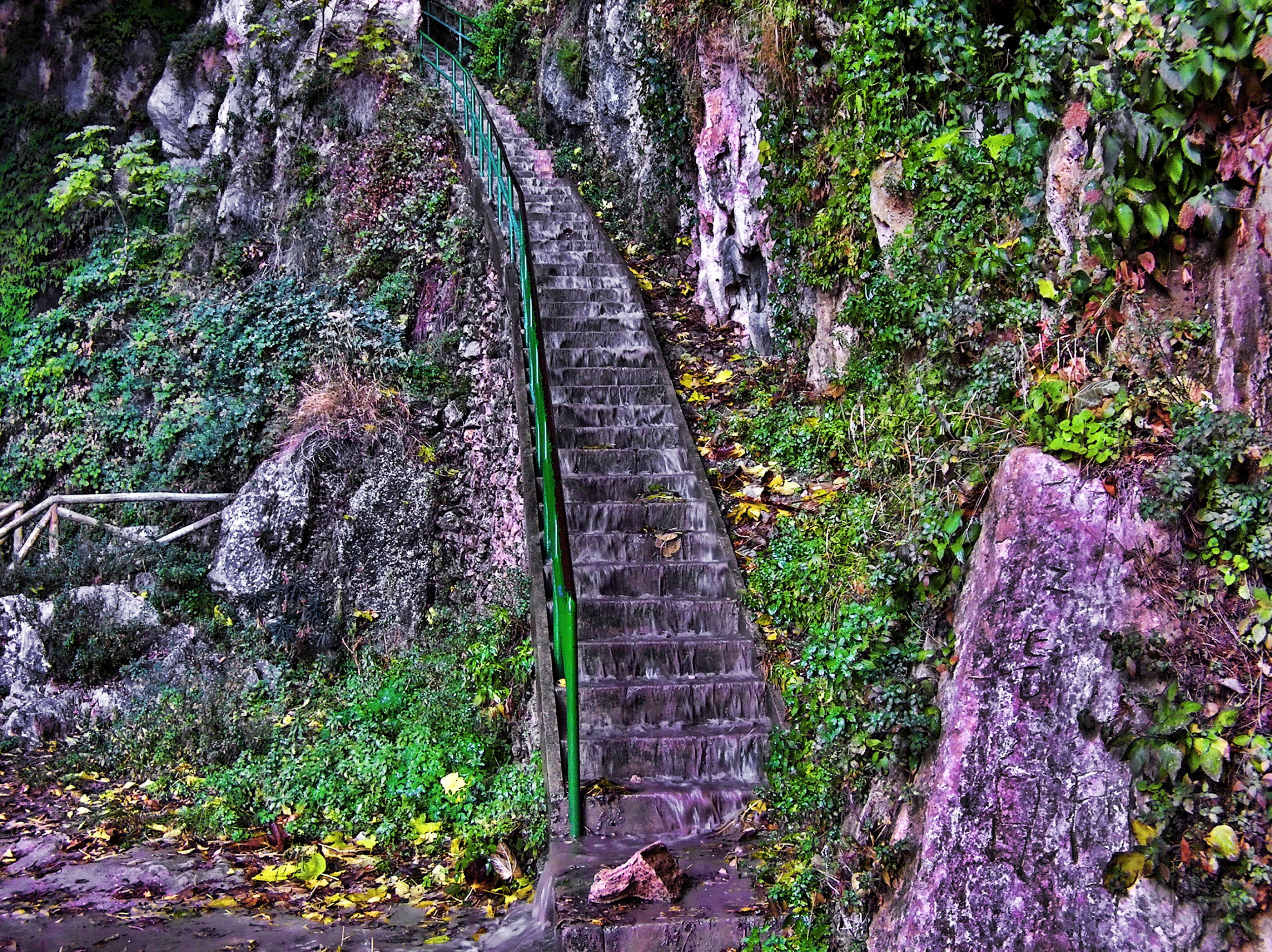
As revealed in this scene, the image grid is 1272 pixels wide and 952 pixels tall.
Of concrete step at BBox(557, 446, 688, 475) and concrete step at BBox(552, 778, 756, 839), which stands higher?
concrete step at BBox(557, 446, 688, 475)

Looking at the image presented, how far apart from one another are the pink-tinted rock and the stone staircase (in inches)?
3.4

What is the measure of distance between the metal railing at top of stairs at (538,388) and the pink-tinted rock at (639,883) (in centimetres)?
64

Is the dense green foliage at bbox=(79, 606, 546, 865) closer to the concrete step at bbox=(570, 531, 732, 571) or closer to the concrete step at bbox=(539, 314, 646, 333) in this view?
the concrete step at bbox=(570, 531, 732, 571)

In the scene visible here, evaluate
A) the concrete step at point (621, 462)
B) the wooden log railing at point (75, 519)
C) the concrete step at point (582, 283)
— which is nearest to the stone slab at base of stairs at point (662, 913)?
the concrete step at point (621, 462)

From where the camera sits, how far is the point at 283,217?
39.2ft

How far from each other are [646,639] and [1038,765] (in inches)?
111

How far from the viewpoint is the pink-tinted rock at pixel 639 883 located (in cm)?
410

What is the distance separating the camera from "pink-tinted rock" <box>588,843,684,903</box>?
4.10 meters

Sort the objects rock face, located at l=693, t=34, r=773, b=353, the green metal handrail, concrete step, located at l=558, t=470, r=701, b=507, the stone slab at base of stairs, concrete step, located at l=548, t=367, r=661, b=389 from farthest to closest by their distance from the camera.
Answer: the green metal handrail
rock face, located at l=693, t=34, r=773, b=353
concrete step, located at l=548, t=367, r=661, b=389
concrete step, located at l=558, t=470, r=701, b=507
the stone slab at base of stairs

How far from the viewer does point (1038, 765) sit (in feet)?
11.1

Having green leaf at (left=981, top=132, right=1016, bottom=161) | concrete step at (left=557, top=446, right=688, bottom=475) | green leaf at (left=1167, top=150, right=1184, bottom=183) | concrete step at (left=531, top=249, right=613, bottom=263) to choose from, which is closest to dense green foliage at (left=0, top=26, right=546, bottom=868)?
concrete step at (left=531, top=249, right=613, bottom=263)

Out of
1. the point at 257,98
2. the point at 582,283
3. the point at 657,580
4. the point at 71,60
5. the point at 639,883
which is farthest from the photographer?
the point at 71,60

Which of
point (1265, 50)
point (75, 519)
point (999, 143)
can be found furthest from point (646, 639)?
point (75, 519)

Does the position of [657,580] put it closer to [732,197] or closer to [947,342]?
[947,342]
